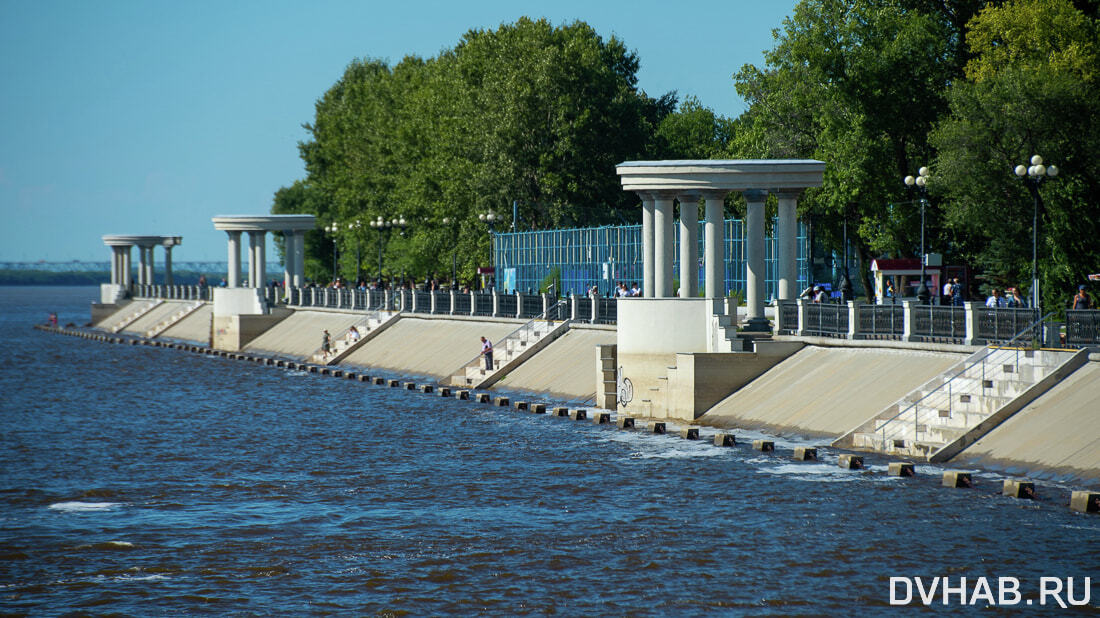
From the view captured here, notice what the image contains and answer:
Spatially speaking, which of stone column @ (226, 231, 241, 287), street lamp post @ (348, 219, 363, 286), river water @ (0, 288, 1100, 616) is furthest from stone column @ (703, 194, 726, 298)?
street lamp post @ (348, 219, 363, 286)

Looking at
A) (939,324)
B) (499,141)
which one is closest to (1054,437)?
(939,324)

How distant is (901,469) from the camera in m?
30.3

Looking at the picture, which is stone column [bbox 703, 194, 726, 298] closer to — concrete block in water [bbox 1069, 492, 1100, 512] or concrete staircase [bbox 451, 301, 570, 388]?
concrete staircase [bbox 451, 301, 570, 388]

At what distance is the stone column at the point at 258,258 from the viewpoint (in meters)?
92.4

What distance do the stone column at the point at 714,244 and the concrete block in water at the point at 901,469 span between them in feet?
47.7

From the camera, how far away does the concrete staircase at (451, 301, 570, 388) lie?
186 feet

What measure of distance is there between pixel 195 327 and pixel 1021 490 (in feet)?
286

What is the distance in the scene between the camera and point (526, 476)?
3350 centimetres

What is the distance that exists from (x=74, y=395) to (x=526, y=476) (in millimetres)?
33107

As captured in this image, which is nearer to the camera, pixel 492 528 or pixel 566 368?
pixel 492 528

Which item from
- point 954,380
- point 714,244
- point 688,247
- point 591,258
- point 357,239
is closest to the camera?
point 954,380

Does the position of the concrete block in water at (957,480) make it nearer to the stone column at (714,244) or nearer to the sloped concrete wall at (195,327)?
the stone column at (714,244)

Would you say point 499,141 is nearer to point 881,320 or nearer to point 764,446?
point 881,320

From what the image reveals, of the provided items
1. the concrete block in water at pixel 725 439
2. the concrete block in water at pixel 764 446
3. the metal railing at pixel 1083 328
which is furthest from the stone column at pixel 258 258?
the metal railing at pixel 1083 328
